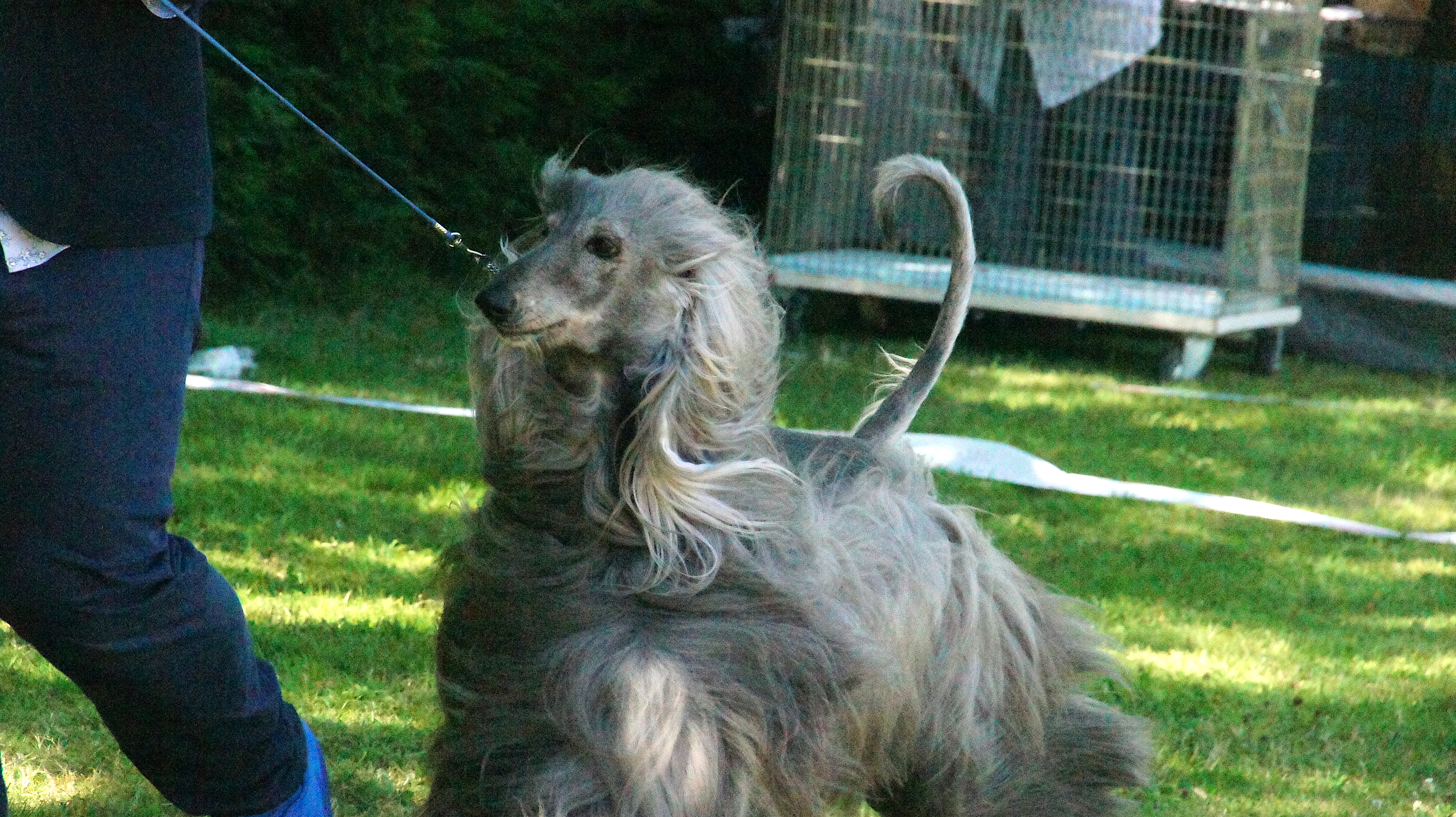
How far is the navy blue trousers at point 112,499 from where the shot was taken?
1.93 m

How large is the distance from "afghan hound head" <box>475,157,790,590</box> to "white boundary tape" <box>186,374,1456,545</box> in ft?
9.00

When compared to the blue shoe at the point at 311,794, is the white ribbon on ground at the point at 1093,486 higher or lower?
lower

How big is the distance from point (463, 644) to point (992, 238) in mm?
5809

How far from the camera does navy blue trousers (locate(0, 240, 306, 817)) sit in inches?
76.0

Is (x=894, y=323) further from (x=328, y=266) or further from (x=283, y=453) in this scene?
(x=283, y=453)

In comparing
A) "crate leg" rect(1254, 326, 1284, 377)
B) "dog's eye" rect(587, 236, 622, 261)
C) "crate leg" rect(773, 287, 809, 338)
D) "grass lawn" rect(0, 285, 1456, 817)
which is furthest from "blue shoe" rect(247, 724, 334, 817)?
"crate leg" rect(1254, 326, 1284, 377)

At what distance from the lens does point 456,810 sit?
225cm

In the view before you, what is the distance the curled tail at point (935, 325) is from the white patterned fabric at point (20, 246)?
1.27m

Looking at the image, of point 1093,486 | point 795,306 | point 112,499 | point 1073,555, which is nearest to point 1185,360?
point 795,306

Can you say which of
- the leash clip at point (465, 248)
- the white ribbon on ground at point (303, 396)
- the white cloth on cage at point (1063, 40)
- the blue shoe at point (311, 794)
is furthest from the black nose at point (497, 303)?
the white cloth on cage at point (1063, 40)

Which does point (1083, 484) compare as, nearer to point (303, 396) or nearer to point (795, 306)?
point (303, 396)

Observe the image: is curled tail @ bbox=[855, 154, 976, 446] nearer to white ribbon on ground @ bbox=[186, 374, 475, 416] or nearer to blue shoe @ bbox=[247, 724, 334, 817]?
blue shoe @ bbox=[247, 724, 334, 817]

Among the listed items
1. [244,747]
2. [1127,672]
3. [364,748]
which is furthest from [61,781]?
[1127,672]

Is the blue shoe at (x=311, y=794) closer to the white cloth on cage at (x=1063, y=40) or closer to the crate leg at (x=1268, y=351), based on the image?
the white cloth on cage at (x=1063, y=40)
